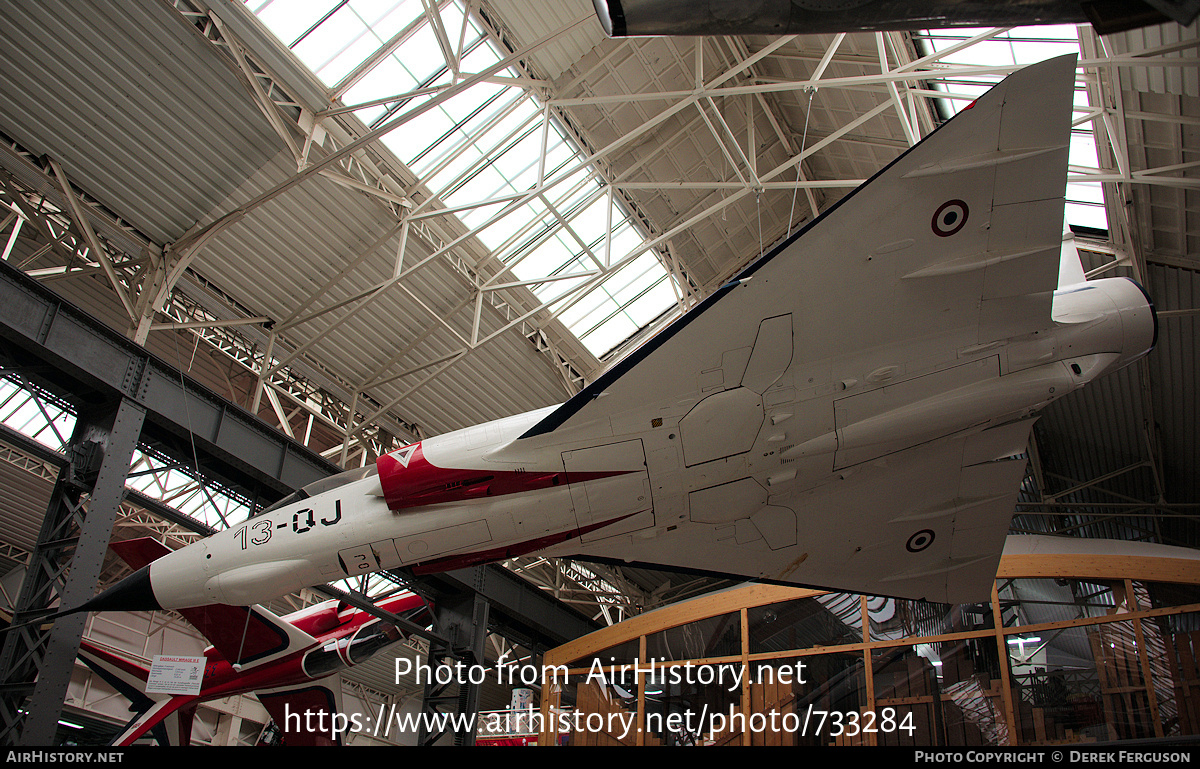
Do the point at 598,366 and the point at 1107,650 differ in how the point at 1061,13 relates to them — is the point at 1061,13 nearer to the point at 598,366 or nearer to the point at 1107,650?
the point at 1107,650

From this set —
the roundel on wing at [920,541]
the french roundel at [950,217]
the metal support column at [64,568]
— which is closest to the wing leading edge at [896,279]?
the french roundel at [950,217]

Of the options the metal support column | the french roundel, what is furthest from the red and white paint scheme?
the metal support column

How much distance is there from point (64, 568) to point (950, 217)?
11118 mm

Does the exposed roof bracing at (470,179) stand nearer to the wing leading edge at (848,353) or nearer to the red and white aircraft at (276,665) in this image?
the red and white aircraft at (276,665)

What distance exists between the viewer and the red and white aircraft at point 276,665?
14.5 m

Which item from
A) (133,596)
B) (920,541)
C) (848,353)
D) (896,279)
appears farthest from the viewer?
(920,541)

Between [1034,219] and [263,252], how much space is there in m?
13.3

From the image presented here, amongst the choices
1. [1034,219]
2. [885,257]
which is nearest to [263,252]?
[885,257]

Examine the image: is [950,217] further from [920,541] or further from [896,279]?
[920,541]

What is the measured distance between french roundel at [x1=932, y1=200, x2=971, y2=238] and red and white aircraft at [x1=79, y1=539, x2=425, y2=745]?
13121mm

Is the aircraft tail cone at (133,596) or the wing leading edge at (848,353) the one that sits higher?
the wing leading edge at (848,353)

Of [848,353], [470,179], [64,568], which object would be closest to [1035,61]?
[848,353]

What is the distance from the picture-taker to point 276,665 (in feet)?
50.4

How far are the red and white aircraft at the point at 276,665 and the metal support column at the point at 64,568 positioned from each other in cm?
412
